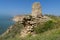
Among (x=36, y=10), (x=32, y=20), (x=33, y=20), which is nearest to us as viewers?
(x=32, y=20)

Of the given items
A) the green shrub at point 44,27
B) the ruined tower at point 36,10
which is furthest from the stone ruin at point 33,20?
the green shrub at point 44,27

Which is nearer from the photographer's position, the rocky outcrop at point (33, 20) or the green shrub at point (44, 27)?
the rocky outcrop at point (33, 20)

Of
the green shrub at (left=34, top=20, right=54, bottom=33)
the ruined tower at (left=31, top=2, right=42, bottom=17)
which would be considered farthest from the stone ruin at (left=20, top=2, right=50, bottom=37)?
the green shrub at (left=34, top=20, right=54, bottom=33)

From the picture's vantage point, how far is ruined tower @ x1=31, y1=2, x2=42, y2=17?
36.0 meters

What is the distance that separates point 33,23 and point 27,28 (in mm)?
1296

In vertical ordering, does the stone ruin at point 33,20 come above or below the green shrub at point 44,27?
above

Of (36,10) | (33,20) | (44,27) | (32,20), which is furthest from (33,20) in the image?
(36,10)

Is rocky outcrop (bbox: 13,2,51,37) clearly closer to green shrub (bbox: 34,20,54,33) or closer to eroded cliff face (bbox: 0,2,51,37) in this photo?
eroded cliff face (bbox: 0,2,51,37)

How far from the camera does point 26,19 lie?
33844 mm

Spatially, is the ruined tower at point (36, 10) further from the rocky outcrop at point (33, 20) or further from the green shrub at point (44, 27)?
the green shrub at point (44, 27)

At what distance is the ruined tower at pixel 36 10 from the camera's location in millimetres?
36003

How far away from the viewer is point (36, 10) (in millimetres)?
37219

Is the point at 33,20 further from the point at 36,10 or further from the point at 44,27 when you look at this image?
the point at 36,10

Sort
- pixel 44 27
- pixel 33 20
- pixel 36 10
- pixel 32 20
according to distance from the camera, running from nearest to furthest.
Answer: pixel 44 27
pixel 32 20
pixel 33 20
pixel 36 10
